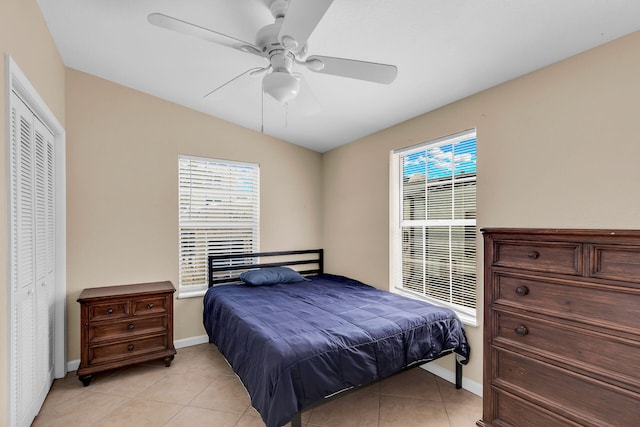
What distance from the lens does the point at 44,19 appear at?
2.19 metres

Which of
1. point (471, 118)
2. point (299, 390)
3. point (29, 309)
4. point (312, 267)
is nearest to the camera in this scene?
point (299, 390)

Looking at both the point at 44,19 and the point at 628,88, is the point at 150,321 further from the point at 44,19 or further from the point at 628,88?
the point at 628,88

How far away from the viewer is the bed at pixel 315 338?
175cm

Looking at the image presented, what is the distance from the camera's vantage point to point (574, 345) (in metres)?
1.51

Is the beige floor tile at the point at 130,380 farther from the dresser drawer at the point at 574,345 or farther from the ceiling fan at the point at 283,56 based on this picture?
the dresser drawer at the point at 574,345

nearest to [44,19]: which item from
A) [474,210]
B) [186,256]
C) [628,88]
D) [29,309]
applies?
[29,309]

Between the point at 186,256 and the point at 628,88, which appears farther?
the point at 186,256

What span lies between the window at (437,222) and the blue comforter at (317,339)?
1.07 ft

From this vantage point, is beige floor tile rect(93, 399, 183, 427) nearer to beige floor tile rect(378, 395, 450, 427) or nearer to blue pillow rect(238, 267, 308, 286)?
blue pillow rect(238, 267, 308, 286)

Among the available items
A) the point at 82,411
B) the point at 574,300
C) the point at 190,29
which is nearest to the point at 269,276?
the point at 82,411

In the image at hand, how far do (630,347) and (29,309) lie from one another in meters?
3.24

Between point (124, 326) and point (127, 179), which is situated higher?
point (127, 179)

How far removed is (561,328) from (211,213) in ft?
10.7

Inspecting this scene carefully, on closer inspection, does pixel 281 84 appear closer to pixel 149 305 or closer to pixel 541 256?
pixel 541 256
